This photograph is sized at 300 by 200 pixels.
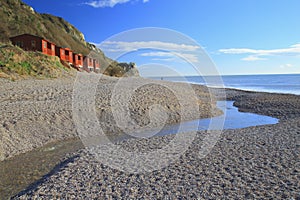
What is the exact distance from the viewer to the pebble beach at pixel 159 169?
714 centimetres

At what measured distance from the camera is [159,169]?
29.4 feet

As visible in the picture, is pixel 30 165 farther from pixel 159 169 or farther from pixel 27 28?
pixel 27 28

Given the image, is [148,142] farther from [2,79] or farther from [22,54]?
[22,54]

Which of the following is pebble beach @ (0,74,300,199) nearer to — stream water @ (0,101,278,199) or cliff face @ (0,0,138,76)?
stream water @ (0,101,278,199)

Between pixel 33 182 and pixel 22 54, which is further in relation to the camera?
pixel 22 54

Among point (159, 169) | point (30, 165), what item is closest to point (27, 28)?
point (30, 165)

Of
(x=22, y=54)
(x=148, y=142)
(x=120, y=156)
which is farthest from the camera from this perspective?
(x=22, y=54)

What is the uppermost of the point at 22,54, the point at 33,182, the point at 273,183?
the point at 22,54

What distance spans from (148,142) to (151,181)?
5.25 metres

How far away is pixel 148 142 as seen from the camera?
43.1 feet

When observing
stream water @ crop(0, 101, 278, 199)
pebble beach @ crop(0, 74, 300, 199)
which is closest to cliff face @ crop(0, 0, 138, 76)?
pebble beach @ crop(0, 74, 300, 199)


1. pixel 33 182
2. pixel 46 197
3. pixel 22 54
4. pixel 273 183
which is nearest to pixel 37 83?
pixel 22 54

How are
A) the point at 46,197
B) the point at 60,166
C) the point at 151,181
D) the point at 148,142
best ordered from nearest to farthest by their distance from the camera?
1. the point at 46,197
2. the point at 151,181
3. the point at 60,166
4. the point at 148,142

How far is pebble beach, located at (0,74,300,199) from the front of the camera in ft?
23.4
